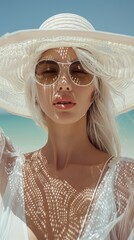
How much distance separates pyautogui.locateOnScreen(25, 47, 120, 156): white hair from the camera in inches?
61.8

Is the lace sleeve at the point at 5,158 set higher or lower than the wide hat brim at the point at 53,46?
lower

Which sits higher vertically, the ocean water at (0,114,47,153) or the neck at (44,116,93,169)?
the ocean water at (0,114,47,153)

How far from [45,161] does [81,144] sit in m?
0.15

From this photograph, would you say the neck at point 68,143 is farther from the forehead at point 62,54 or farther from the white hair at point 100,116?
the forehead at point 62,54

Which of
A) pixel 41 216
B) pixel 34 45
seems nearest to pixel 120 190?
pixel 41 216

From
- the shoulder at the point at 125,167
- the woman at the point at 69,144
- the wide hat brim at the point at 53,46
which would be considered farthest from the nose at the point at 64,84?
the shoulder at the point at 125,167

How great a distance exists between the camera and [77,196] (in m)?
1.52

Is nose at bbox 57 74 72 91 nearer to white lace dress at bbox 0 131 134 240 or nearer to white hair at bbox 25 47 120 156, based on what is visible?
white hair at bbox 25 47 120 156

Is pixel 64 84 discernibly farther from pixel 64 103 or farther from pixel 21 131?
pixel 21 131

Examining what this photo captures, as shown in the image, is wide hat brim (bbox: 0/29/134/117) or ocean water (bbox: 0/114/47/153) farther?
ocean water (bbox: 0/114/47/153)

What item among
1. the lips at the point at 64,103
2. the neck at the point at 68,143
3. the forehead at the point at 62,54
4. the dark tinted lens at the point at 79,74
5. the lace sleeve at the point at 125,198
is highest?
the forehead at the point at 62,54

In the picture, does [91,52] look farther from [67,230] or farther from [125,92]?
[67,230]

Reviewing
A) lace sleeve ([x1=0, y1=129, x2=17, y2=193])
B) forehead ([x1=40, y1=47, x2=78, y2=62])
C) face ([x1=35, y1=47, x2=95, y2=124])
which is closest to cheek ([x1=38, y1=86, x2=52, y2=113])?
face ([x1=35, y1=47, x2=95, y2=124])

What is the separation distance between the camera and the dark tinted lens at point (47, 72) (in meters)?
1.45
